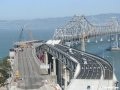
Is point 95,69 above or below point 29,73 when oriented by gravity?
above

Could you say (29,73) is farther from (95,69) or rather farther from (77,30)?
(77,30)

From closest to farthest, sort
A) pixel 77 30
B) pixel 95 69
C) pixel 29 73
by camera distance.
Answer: pixel 95 69
pixel 29 73
pixel 77 30

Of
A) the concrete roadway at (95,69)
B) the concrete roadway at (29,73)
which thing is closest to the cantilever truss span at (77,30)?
the concrete roadway at (29,73)

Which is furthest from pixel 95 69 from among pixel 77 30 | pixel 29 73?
pixel 77 30

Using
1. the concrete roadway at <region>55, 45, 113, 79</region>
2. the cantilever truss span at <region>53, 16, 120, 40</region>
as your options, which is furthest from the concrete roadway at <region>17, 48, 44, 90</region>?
the cantilever truss span at <region>53, 16, 120, 40</region>

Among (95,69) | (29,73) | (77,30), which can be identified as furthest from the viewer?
(77,30)

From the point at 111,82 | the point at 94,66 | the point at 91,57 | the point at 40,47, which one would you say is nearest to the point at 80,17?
the point at 40,47

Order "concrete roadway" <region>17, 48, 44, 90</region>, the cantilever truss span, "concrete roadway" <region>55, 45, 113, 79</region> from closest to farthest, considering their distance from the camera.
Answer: "concrete roadway" <region>55, 45, 113, 79</region> < "concrete roadway" <region>17, 48, 44, 90</region> < the cantilever truss span

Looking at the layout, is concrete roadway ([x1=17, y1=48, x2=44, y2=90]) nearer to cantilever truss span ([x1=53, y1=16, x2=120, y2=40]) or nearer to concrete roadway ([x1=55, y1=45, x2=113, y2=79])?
concrete roadway ([x1=55, y1=45, x2=113, y2=79])

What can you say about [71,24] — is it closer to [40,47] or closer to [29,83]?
[40,47]
